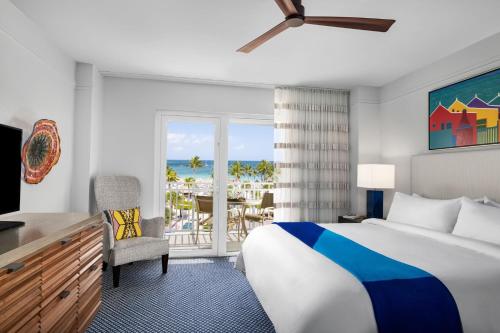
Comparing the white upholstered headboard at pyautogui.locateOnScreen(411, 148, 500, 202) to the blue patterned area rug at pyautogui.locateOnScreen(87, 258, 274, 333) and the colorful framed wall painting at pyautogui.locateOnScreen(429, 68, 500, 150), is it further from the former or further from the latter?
the blue patterned area rug at pyautogui.locateOnScreen(87, 258, 274, 333)

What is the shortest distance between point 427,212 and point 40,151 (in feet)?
11.8

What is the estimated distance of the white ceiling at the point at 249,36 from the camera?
7.71 ft

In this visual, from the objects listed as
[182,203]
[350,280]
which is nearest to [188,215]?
[182,203]

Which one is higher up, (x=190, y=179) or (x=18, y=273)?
(x=190, y=179)

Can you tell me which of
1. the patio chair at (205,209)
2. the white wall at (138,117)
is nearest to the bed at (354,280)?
the patio chair at (205,209)

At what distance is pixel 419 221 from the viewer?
2854 millimetres

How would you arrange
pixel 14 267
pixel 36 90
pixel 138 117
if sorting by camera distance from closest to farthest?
pixel 14 267, pixel 36 90, pixel 138 117

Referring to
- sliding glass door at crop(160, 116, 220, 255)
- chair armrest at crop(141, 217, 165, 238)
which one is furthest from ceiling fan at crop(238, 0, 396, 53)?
chair armrest at crop(141, 217, 165, 238)

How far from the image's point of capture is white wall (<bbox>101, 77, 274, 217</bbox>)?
404 cm

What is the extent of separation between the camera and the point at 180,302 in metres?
2.80

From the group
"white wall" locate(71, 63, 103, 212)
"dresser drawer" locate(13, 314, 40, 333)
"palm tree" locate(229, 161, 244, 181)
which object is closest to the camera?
"dresser drawer" locate(13, 314, 40, 333)

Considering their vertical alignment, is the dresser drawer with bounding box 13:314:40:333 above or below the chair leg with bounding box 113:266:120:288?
above

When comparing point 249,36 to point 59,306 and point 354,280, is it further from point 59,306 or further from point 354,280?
point 59,306

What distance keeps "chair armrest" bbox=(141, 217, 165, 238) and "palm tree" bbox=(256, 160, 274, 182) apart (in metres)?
1.99
